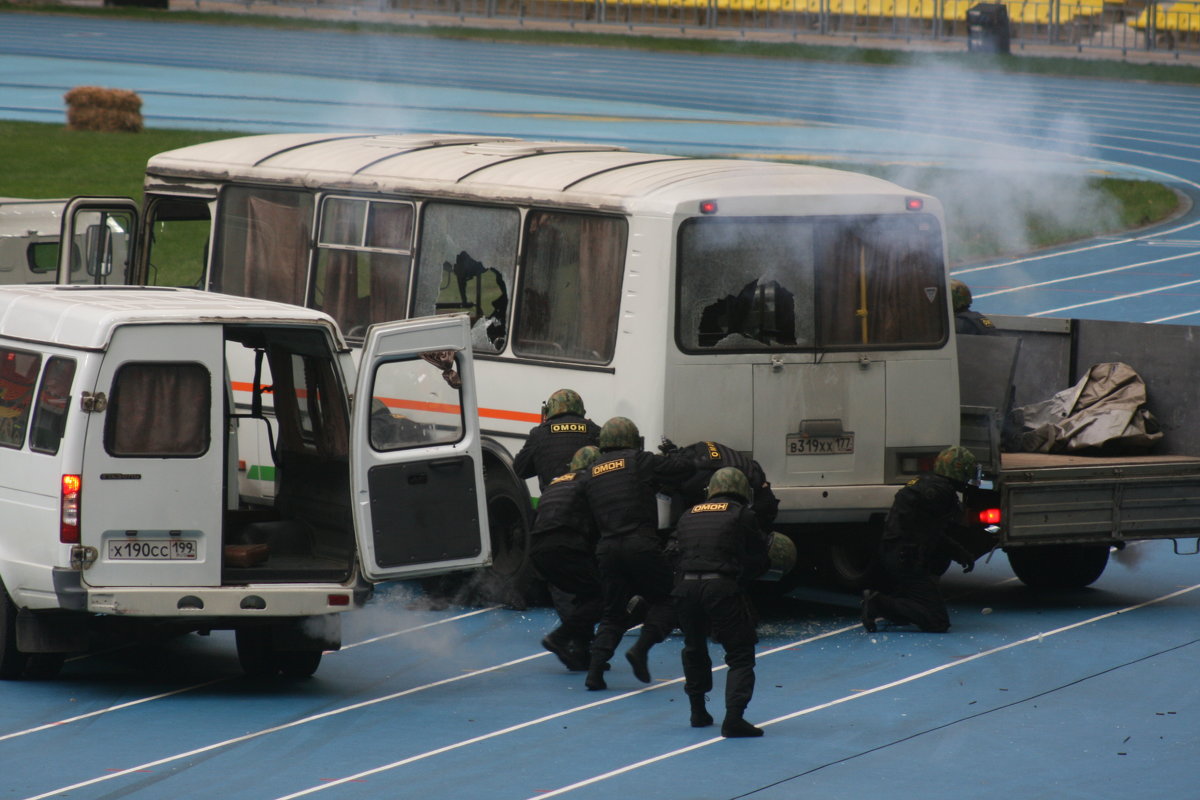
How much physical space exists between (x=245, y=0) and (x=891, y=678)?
175 ft

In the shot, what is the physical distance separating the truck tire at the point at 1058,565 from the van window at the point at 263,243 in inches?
233

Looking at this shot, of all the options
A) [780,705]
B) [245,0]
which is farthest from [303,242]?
[245,0]

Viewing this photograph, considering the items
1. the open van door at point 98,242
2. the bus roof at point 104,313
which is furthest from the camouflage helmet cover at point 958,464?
the open van door at point 98,242

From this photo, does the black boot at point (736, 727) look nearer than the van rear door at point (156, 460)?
Yes

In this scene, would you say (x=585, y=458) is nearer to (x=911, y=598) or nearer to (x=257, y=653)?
(x=257, y=653)

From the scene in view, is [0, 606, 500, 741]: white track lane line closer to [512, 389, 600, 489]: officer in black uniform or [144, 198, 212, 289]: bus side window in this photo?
[512, 389, 600, 489]: officer in black uniform

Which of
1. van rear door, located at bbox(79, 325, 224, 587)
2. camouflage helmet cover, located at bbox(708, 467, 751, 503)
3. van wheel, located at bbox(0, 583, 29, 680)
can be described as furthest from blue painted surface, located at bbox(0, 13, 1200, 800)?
camouflage helmet cover, located at bbox(708, 467, 751, 503)

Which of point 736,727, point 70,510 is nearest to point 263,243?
point 70,510

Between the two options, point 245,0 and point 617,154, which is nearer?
point 617,154

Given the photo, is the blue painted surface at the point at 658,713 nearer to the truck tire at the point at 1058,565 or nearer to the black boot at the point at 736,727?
the black boot at the point at 736,727

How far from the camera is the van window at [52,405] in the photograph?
10.4m

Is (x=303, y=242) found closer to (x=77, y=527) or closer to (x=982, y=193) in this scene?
(x=77, y=527)

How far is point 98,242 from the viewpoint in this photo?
15.4 meters

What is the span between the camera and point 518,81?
4878 cm
